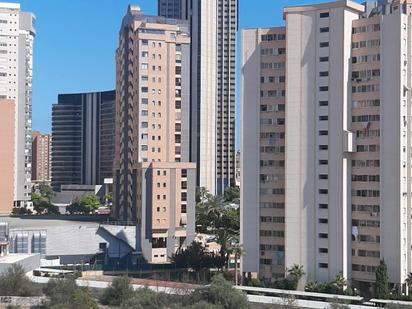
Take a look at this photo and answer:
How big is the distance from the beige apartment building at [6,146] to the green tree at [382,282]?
5826 centimetres

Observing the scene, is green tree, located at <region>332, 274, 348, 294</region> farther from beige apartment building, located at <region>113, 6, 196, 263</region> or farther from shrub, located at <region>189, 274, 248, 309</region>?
beige apartment building, located at <region>113, 6, 196, 263</region>

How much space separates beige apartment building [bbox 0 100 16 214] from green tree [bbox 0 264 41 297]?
47.2 metres

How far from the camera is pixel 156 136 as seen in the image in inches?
2687

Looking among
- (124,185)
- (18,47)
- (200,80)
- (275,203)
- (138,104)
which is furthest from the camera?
(200,80)

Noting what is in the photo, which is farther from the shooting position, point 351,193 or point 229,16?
point 229,16

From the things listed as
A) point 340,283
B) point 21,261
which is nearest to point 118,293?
point 21,261

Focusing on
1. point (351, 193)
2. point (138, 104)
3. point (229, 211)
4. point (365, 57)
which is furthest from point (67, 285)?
point (229, 211)

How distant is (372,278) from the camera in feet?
156

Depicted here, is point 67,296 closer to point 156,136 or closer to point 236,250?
point 236,250

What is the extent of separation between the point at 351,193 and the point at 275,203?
5.67m

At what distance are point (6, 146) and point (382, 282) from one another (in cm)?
5935

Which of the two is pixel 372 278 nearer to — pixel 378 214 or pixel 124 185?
pixel 378 214

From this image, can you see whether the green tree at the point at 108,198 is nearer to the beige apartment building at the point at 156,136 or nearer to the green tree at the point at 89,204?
the green tree at the point at 89,204

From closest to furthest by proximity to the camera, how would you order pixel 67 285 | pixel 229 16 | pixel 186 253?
pixel 67 285 < pixel 186 253 < pixel 229 16
